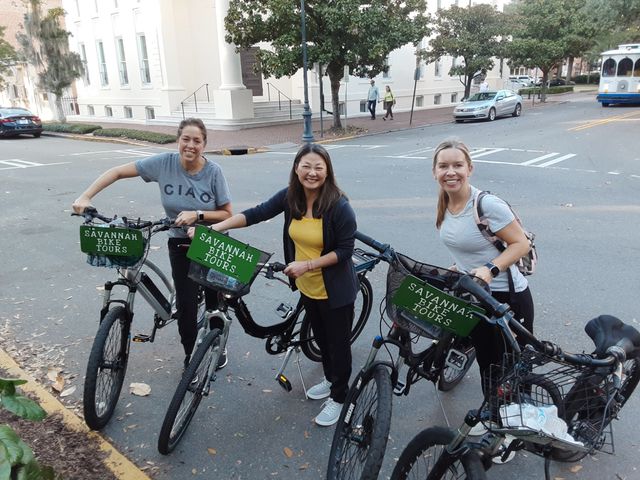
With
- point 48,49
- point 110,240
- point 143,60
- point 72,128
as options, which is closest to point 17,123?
point 72,128

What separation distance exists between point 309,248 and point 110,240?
4.12ft

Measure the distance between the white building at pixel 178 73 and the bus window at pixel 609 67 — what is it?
36.7ft

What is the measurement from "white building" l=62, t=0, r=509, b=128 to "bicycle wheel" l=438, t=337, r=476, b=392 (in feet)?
71.2

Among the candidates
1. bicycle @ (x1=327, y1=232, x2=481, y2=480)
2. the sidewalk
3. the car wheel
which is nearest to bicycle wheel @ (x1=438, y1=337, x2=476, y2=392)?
bicycle @ (x1=327, y1=232, x2=481, y2=480)

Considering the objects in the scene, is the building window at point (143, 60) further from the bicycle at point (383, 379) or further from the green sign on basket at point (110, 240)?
the bicycle at point (383, 379)

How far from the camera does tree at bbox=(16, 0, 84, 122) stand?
2786 cm

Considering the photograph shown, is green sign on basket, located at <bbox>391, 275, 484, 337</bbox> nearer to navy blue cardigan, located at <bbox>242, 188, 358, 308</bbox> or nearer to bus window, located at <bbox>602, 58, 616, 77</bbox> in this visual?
navy blue cardigan, located at <bbox>242, 188, 358, 308</bbox>

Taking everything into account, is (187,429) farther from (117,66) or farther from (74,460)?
(117,66)

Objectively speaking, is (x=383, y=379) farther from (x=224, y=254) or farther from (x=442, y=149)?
(x=442, y=149)

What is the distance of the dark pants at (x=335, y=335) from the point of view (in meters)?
3.14

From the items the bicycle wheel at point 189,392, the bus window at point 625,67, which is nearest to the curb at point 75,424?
the bicycle wheel at point 189,392

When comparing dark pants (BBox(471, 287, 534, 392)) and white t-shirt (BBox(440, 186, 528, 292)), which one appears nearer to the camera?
white t-shirt (BBox(440, 186, 528, 292))

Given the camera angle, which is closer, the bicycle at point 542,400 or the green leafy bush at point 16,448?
the green leafy bush at point 16,448

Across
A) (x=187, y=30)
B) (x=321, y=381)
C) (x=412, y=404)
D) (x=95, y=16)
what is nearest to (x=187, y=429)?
(x=321, y=381)
